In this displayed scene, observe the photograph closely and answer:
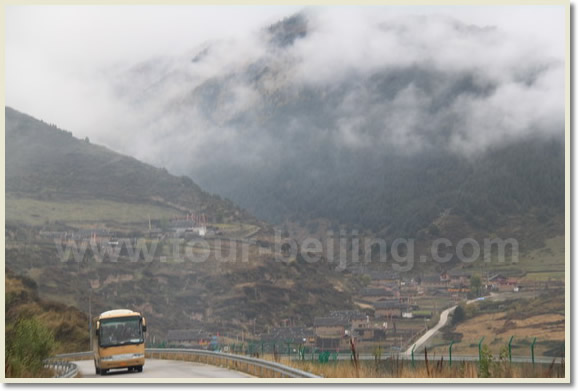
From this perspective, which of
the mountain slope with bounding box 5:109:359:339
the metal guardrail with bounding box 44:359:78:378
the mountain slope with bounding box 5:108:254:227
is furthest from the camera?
the mountain slope with bounding box 5:108:254:227

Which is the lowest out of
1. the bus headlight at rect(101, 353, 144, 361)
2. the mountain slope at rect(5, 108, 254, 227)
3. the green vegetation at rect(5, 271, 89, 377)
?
the bus headlight at rect(101, 353, 144, 361)

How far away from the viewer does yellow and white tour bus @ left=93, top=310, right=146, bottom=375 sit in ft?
61.7

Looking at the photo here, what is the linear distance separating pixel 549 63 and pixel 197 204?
68322 millimetres

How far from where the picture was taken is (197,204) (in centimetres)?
9031

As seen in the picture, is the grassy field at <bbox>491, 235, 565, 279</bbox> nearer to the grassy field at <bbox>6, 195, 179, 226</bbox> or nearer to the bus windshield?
the bus windshield

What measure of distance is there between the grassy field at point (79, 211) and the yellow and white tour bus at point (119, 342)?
61.2 m

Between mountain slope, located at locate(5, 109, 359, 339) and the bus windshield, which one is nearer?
the bus windshield

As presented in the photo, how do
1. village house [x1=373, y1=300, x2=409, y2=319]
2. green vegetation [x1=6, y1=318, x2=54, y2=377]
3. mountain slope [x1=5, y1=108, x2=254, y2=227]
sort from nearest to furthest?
1. green vegetation [x1=6, y1=318, x2=54, y2=377]
2. village house [x1=373, y1=300, x2=409, y2=319]
3. mountain slope [x1=5, y1=108, x2=254, y2=227]

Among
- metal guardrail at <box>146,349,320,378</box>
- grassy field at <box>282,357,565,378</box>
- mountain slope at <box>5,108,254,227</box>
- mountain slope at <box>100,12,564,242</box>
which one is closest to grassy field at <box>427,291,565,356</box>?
metal guardrail at <box>146,349,320,378</box>

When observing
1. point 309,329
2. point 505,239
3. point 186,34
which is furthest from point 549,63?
point 505,239

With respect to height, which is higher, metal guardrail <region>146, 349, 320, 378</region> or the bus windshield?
the bus windshield

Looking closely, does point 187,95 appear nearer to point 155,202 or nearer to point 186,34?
point 155,202

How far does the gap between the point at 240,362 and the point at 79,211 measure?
76.5 meters

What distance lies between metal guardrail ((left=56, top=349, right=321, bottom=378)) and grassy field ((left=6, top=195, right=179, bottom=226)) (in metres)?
56.8
